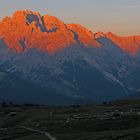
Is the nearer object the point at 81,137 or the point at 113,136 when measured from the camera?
the point at 113,136

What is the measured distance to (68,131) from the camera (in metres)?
132

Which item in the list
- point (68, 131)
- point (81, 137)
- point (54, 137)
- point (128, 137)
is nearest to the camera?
point (128, 137)

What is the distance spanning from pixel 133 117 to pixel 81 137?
24702 millimetres

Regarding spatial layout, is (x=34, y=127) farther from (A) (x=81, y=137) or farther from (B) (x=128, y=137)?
(B) (x=128, y=137)

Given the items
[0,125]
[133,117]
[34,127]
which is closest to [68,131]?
[133,117]

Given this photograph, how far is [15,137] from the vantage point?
138000 mm

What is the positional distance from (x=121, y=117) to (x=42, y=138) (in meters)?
27.1

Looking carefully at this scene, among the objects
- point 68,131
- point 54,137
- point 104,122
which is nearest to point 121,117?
point 104,122

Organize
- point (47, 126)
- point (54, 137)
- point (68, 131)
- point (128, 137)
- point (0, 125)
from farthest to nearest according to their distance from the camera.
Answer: point (0, 125) < point (47, 126) < point (68, 131) < point (54, 137) < point (128, 137)

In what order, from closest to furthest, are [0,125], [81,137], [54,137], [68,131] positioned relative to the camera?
1. [81,137]
2. [54,137]
3. [68,131]
4. [0,125]

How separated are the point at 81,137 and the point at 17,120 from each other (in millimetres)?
89686

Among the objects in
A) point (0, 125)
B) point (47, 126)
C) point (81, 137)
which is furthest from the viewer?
point (0, 125)

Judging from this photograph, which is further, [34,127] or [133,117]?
[34,127]

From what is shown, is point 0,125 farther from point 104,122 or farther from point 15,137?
point 104,122
